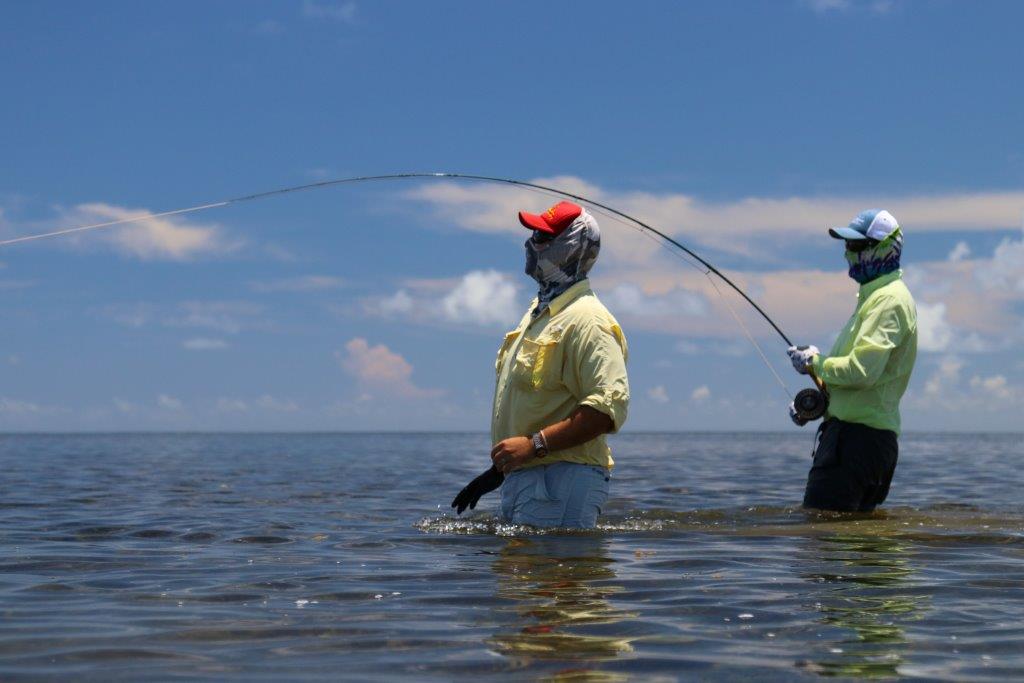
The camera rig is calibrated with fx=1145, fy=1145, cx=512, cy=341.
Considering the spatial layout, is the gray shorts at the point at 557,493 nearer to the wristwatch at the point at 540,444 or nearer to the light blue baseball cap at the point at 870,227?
the wristwatch at the point at 540,444

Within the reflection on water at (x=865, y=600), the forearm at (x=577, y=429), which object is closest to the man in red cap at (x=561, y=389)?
the forearm at (x=577, y=429)

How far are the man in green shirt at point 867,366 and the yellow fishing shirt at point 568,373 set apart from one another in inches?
79.6

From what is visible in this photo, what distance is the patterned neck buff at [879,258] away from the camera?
764cm

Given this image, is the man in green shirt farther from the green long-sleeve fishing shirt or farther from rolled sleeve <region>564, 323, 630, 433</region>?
rolled sleeve <region>564, 323, 630, 433</region>

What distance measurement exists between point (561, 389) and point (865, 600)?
186 centimetres

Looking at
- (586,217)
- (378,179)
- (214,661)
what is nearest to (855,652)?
(214,661)

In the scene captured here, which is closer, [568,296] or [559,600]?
[559,600]

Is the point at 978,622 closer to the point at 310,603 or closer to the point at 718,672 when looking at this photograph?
the point at 718,672

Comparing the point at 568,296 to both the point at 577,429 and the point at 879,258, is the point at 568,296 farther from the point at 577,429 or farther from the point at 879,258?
the point at 879,258

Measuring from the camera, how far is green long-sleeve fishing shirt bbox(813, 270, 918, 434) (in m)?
7.43

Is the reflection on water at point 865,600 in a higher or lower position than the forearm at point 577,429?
lower

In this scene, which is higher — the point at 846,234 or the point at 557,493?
the point at 846,234

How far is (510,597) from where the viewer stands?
5.30 metres

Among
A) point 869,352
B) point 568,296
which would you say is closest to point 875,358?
point 869,352
